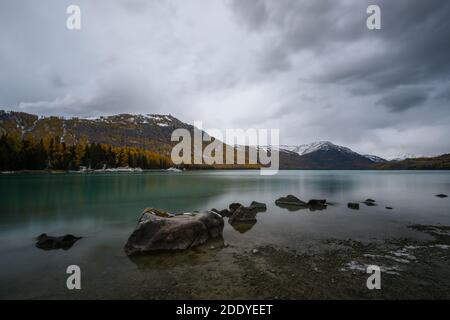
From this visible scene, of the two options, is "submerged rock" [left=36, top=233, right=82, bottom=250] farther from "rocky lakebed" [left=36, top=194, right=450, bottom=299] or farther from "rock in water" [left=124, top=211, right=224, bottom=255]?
"rock in water" [left=124, top=211, right=224, bottom=255]

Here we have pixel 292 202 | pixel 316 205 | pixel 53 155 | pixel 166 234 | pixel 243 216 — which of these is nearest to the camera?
pixel 166 234

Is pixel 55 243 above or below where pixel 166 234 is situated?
below

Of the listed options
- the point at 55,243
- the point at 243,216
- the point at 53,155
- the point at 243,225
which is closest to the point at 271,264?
the point at 243,225

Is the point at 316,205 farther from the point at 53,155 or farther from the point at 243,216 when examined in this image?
the point at 53,155

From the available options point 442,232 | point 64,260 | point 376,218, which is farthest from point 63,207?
point 442,232

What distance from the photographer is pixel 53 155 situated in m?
143

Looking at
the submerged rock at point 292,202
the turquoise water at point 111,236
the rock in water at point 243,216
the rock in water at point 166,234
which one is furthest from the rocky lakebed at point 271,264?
the submerged rock at point 292,202

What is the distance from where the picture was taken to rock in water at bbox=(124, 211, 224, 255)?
16.0 metres

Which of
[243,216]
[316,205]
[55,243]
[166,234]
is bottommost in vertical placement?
[316,205]

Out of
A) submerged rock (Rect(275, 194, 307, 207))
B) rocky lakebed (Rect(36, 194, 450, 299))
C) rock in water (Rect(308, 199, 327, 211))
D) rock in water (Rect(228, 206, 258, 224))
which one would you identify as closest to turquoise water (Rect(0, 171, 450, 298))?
rocky lakebed (Rect(36, 194, 450, 299))

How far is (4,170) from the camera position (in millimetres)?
119625

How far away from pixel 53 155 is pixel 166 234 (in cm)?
16186
